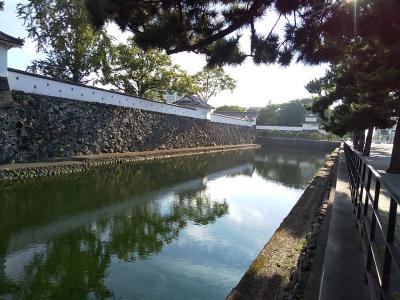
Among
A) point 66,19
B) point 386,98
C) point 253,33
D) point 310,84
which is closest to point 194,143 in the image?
point 310,84

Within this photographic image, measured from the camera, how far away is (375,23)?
158 inches

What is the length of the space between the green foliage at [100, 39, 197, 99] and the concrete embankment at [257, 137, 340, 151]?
1893 centimetres

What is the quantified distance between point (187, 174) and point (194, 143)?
12485 millimetres

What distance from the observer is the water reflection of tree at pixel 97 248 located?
4.32 m


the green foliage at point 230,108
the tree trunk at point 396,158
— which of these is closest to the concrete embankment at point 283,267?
the tree trunk at point 396,158

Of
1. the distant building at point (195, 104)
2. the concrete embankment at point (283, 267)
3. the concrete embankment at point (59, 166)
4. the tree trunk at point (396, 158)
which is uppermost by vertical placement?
the distant building at point (195, 104)

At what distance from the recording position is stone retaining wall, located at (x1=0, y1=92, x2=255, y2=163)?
11.7m

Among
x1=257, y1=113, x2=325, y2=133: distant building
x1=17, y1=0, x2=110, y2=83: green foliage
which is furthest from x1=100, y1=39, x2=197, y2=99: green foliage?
x1=257, y1=113, x2=325, y2=133: distant building

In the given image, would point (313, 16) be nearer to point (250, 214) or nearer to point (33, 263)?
point (33, 263)

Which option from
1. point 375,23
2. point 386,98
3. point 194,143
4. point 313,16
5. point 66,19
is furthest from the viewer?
point 194,143

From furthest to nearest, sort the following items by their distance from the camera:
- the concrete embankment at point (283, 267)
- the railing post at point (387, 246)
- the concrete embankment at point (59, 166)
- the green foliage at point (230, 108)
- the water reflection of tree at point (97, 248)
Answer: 1. the green foliage at point (230, 108)
2. the concrete embankment at point (59, 166)
3. the water reflection of tree at point (97, 248)
4. the concrete embankment at point (283, 267)
5. the railing post at point (387, 246)

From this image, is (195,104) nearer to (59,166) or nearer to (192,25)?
(59,166)

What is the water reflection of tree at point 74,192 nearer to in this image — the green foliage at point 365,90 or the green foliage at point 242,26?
the green foliage at point 242,26

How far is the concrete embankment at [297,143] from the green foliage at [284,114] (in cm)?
771
